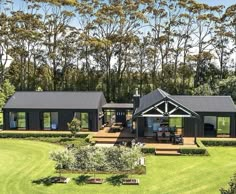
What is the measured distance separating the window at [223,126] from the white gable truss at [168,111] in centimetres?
414

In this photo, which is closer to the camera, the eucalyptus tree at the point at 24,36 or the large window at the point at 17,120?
the large window at the point at 17,120

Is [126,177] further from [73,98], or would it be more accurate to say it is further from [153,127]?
[73,98]

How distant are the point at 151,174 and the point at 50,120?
15670 millimetres

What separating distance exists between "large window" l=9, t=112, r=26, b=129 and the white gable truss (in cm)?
1255

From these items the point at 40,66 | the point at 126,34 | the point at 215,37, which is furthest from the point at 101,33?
the point at 215,37

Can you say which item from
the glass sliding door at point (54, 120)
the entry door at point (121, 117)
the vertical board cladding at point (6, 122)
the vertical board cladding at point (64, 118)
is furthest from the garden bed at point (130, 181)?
the vertical board cladding at point (6, 122)

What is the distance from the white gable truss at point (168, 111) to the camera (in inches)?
1022

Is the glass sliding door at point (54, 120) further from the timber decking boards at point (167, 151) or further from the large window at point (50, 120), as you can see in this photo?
the timber decking boards at point (167, 151)

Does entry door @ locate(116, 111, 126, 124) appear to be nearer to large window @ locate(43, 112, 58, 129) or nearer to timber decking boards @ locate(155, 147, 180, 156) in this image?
large window @ locate(43, 112, 58, 129)

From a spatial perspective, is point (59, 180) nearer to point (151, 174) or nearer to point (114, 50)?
point (151, 174)

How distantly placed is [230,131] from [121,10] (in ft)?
81.1

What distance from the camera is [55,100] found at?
Result: 106ft

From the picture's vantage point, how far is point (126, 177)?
1797cm

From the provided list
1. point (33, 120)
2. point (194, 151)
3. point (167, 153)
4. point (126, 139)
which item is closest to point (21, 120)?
point (33, 120)
